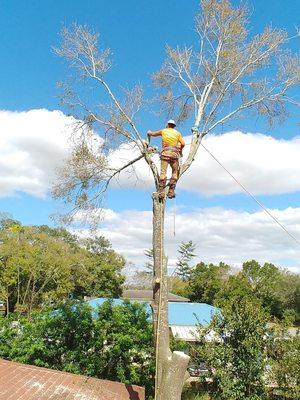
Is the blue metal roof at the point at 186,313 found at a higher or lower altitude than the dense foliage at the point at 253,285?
lower

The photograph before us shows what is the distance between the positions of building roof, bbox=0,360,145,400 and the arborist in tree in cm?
443

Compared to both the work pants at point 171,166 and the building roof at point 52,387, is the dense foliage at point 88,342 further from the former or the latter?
the work pants at point 171,166

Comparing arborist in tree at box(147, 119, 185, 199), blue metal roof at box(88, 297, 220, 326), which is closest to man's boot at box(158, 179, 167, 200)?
arborist in tree at box(147, 119, 185, 199)

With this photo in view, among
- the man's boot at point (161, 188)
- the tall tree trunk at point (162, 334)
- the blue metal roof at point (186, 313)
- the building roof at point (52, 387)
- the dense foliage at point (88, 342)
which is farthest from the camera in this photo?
the blue metal roof at point (186, 313)

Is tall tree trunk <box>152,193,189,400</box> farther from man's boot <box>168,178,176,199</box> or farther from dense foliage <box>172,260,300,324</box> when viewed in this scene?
dense foliage <box>172,260,300,324</box>

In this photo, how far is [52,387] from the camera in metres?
7.85

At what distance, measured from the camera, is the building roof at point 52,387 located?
7406 millimetres

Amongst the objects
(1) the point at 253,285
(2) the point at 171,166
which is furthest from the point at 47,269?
(2) the point at 171,166

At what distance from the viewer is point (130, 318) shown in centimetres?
1118

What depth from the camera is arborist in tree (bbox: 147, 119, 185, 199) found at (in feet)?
22.0

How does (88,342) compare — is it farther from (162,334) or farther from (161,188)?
(161,188)

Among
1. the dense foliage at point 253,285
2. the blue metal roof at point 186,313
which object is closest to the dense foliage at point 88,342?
the blue metal roof at point 186,313

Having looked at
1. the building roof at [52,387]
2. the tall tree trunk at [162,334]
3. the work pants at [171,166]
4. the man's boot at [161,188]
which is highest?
the work pants at [171,166]

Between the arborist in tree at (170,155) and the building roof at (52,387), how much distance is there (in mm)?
4429
